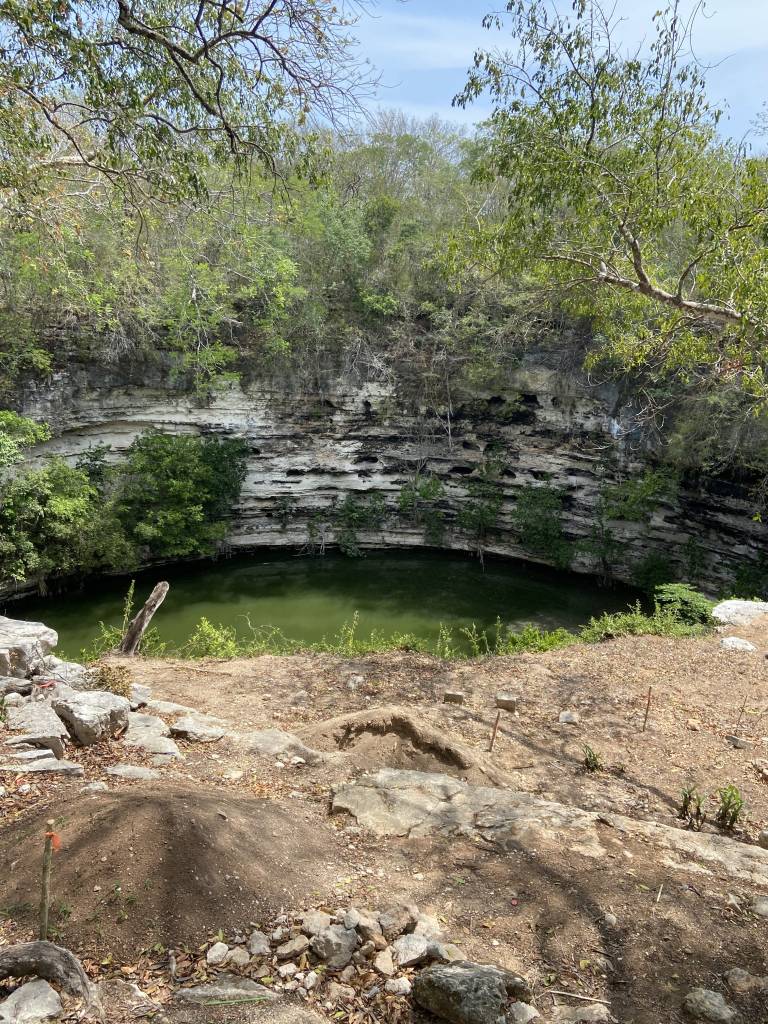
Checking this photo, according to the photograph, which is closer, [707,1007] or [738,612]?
[707,1007]

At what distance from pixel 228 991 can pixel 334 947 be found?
438 mm

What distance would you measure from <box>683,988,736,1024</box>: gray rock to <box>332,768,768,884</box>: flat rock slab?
102cm

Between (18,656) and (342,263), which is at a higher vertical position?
(342,263)

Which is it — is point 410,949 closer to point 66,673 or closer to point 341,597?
point 66,673

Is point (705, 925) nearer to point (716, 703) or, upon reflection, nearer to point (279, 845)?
point (279, 845)

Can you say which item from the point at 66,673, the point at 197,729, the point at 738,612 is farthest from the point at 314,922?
the point at 738,612

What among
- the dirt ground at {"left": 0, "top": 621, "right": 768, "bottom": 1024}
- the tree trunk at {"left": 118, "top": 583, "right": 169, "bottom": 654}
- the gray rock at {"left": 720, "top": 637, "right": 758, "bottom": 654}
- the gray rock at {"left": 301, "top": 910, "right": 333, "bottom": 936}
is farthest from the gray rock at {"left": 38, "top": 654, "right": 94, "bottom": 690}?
the gray rock at {"left": 720, "top": 637, "right": 758, "bottom": 654}

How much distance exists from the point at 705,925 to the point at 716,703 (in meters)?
3.73

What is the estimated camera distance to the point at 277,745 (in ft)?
15.1

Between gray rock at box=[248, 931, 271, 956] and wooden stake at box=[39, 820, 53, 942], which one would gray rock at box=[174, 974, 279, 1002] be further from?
wooden stake at box=[39, 820, 53, 942]

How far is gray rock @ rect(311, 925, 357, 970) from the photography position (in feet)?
7.45

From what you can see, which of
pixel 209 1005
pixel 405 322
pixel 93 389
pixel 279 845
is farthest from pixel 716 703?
pixel 93 389

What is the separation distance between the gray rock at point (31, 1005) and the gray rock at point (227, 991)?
37 cm

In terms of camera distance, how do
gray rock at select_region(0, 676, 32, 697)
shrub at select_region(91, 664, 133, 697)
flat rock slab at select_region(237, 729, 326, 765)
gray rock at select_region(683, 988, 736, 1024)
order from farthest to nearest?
shrub at select_region(91, 664, 133, 697) → gray rock at select_region(0, 676, 32, 697) → flat rock slab at select_region(237, 729, 326, 765) → gray rock at select_region(683, 988, 736, 1024)
